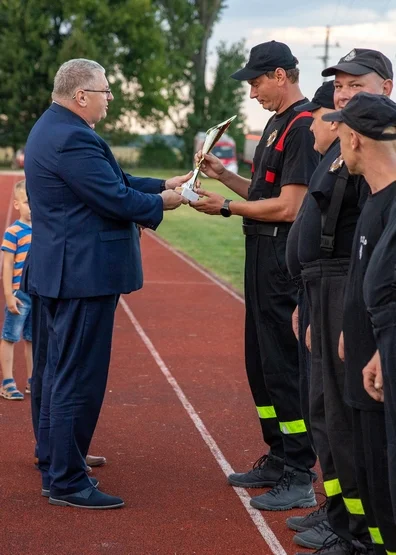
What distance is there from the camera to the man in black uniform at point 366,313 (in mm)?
4012

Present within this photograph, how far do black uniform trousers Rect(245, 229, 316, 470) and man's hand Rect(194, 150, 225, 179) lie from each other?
Answer: 513mm

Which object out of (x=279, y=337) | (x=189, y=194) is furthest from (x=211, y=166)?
(x=279, y=337)

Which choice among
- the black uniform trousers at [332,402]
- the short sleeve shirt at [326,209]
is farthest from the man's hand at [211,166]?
the black uniform trousers at [332,402]

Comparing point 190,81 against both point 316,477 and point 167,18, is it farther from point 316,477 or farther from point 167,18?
point 316,477

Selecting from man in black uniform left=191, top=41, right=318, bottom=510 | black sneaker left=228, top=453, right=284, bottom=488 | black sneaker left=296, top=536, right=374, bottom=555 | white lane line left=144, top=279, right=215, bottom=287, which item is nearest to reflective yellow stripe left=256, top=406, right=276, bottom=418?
man in black uniform left=191, top=41, right=318, bottom=510

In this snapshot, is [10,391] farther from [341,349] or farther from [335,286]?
[341,349]

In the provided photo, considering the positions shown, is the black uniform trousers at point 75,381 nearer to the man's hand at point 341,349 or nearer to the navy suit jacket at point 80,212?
the navy suit jacket at point 80,212

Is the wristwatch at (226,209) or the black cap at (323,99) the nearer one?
the black cap at (323,99)

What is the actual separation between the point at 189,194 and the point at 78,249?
804mm

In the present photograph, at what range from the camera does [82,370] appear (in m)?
5.95

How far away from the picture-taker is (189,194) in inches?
244

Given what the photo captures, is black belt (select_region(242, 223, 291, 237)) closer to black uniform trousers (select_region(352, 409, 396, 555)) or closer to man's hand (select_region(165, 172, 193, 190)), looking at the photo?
man's hand (select_region(165, 172, 193, 190))

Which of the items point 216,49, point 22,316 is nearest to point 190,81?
point 216,49

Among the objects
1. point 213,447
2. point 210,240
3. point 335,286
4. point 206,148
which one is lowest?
point 210,240
